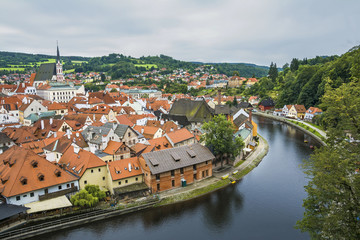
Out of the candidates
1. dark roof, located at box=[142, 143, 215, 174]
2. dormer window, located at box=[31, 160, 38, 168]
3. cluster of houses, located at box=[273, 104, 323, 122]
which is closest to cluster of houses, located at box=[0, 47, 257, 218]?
dark roof, located at box=[142, 143, 215, 174]

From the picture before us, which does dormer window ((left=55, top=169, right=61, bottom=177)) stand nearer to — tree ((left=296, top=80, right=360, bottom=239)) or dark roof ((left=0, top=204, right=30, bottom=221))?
dark roof ((left=0, top=204, right=30, bottom=221))

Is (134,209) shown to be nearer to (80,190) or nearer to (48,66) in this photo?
Result: (80,190)

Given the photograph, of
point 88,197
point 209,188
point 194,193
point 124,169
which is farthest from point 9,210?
point 209,188

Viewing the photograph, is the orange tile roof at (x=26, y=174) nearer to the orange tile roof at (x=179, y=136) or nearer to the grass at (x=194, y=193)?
the grass at (x=194, y=193)

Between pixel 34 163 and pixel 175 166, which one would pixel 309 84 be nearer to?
pixel 175 166

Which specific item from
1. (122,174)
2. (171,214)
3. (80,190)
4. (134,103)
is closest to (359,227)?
(171,214)

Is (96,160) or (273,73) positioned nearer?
(96,160)
